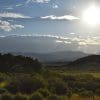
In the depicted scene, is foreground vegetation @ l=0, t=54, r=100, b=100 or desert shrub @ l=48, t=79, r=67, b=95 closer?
foreground vegetation @ l=0, t=54, r=100, b=100

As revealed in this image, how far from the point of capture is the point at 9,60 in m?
123

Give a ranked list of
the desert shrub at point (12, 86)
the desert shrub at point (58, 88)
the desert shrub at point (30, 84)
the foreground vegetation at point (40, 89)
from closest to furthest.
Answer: the foreground vegetation at point (40, 89) → the desert shrub at point (12, 86) → the desert shrub at point (58, 88) → the desert shrub at point (30, 84)

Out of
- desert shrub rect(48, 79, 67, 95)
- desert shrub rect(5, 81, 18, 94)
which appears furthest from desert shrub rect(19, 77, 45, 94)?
desert shrub rect(48, 79, 67, 95)

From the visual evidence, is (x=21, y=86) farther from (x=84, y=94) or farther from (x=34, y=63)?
(x=34, y=63)

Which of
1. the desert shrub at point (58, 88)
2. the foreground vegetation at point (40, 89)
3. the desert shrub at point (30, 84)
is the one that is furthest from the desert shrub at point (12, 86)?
the desert shrub at point (58, 88)

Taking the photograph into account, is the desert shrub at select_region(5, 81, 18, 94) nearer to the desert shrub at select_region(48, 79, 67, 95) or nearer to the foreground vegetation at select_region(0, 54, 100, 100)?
the foreground vegetation at select_region(0, 54, 100, 100)

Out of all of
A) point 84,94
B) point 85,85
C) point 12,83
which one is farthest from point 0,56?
point 84,94

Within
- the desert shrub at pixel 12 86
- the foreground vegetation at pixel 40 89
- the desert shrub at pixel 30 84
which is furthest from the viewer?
the desert shrub at pixel 30 84

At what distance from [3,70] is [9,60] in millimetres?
9947

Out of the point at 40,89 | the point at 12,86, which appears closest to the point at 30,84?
the point at 12,86

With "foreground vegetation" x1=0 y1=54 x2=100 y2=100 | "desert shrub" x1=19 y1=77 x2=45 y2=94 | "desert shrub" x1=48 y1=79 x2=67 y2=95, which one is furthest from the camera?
"desert shrub" x1=19 y1=77 x2=45 y2=94

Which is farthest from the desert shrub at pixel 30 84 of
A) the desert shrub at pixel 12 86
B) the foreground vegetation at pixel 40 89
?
the desert shrub at pixel 12 86

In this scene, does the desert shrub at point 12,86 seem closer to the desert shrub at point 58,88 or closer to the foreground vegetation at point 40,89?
the foreground vegetation at point 40,89

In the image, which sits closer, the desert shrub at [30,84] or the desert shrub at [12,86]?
the desert shrub at [12,86]
